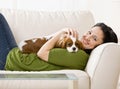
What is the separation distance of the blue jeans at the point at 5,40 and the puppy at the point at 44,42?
0.28ft

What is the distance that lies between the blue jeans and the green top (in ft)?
0.39

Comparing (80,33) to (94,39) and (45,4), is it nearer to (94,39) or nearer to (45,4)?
(94,39)

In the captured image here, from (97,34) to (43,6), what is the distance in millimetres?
1517

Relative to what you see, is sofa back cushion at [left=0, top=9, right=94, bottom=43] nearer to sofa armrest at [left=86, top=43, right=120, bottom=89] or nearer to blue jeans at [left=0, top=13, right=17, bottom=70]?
blue jeans at [left=0, top=13, right=17, bottom=70]

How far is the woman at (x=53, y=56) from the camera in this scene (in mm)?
2033

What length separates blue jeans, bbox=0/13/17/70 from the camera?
2.23 metres

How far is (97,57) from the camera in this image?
6.36ft

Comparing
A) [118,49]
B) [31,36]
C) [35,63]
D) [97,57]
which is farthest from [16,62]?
[118,49]

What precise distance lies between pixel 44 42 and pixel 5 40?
0.31m

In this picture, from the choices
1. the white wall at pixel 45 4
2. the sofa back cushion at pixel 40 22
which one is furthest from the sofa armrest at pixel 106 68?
the white wall at pixel 45 4

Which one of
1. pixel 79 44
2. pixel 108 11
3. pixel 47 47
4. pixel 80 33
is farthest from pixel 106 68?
pixel 108 11

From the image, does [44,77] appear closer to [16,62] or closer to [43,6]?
[16,62]

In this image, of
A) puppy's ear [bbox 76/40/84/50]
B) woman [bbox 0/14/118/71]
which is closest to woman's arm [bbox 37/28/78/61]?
woman [bbox 0/14/118/71]

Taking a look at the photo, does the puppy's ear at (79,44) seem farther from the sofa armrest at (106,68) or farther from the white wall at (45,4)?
the white wall at (45,4)
